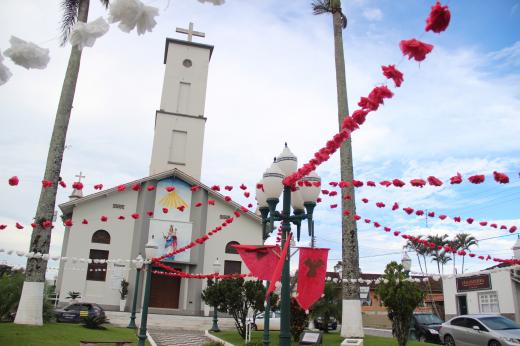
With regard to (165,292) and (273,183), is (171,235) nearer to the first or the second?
(165,292)

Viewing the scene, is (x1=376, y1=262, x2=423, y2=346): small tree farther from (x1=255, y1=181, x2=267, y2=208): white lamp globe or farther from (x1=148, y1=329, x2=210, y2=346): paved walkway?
(x1=148, y1=329, x2=210, y2=346): paved walkway

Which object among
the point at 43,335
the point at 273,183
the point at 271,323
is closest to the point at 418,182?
the point at 273,183

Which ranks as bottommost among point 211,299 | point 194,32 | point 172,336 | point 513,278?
point 172,336

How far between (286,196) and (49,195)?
1030cm

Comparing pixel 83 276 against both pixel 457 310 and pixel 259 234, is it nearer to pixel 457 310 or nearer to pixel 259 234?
pixel 259 234

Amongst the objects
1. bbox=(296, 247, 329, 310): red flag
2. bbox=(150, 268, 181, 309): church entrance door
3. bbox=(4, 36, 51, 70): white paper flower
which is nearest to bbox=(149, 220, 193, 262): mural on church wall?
bbox=(150, 268, 181, 309): church entrance door

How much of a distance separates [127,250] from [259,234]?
8604mm

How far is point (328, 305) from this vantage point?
845 inches

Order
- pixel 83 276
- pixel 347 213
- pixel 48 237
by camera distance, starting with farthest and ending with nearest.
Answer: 1. pixel 83 276
2. pixel 48 237
3. pixel 347 213

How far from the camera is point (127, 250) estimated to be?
1041 inches

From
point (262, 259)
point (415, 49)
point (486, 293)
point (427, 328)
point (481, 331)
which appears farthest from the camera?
point (486, 293)

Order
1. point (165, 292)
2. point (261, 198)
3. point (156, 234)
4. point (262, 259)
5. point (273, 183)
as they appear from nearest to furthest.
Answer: point (273, 183), point (261, 198), point (262, 259), point (156, 234), point (165, 292)

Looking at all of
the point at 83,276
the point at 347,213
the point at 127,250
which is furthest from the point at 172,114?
the point at 347,213

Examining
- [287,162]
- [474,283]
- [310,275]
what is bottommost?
[310,275]
